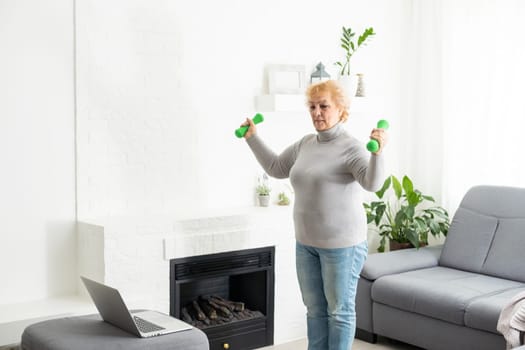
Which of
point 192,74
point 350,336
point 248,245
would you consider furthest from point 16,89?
point 350,336

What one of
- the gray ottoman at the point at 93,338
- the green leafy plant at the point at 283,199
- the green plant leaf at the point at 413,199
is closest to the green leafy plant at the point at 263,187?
the green leafy plant at the point at 283,199

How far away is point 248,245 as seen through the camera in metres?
4.23

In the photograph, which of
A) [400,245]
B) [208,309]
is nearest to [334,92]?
[208,309]

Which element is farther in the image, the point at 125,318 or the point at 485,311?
the point at 485,311

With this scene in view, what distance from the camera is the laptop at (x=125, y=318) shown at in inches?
112

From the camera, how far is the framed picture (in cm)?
460

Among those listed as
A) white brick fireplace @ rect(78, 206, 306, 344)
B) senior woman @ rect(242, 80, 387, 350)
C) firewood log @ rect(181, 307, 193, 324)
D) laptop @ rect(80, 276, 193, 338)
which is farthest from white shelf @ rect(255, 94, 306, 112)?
laptop @ rect(80, 276, 193, 338)

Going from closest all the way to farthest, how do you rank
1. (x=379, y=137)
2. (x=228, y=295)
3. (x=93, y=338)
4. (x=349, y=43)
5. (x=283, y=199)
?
(x=93, y=338), (x=379, y=137), (x=228, y=295), (x=283, y=199), (x=349, y=43)

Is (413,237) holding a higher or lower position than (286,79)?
lower

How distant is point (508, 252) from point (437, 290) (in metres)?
0.61

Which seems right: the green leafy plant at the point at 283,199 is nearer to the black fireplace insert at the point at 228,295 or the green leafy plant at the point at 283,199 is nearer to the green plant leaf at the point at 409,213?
the black fireplace insert at the point at 228,295

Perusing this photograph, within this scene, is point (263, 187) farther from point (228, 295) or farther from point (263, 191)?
point (228, 295)

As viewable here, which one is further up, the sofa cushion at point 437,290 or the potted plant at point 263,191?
the potted plant at point 263,191

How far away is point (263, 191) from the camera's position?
463cm
